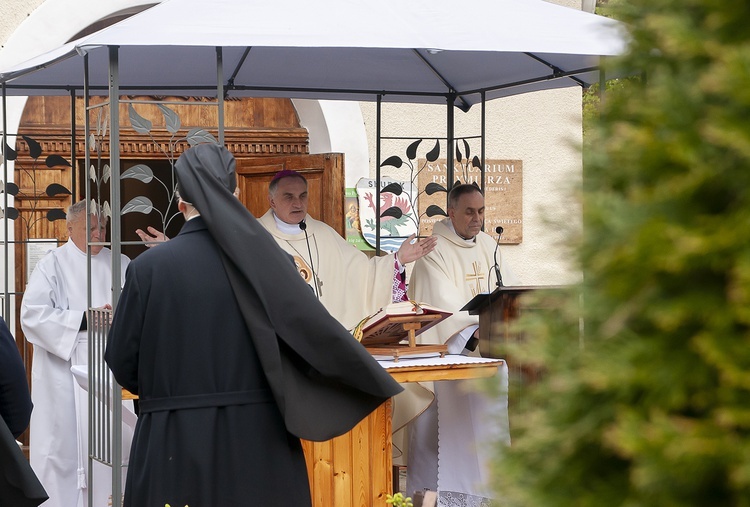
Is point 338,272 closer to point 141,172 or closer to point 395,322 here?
point 395,322

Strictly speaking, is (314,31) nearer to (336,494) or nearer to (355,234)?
(336,494)

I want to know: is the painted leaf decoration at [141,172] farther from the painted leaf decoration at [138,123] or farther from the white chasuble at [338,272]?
the white chasuble at [338,272]

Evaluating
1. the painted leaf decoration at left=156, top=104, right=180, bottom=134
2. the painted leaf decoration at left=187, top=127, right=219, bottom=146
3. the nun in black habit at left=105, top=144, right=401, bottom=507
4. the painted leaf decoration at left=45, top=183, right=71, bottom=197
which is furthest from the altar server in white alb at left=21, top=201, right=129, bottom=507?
the nun in black habit at left=105, top=144, right=401, bottom=507

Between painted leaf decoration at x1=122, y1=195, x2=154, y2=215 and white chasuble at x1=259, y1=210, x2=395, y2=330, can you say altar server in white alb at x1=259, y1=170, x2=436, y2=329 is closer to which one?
white chasuble at x1=259, y1=210, x2=395, y2=330

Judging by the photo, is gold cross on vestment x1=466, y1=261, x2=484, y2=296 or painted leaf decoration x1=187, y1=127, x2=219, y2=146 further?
gold cross on vestment x1=466, y1=261, x2=484, y2=296

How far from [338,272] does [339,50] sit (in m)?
1.42

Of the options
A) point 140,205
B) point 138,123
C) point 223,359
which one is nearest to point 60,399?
point 140,205

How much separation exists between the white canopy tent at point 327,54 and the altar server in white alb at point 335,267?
862mm

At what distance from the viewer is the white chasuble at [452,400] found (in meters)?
6.00

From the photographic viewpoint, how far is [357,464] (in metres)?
5.08

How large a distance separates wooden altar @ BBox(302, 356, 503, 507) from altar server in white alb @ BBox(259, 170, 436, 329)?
1875 mm

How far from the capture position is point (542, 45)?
4992 mm

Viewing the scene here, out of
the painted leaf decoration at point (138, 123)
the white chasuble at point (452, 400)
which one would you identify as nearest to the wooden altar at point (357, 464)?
the white chasuble at point (452, 400)

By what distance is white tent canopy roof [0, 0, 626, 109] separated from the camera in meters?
4.76
